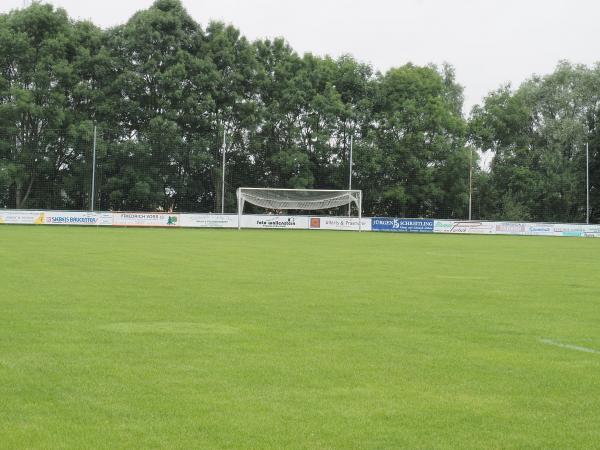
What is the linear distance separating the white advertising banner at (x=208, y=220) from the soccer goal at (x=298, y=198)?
1.95m

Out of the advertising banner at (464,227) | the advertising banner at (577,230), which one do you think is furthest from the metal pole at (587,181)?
the advertising banner at (464,227)

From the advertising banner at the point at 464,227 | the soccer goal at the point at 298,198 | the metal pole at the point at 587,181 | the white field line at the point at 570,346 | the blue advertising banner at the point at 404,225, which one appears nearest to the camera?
the white field line at the point at 570,346

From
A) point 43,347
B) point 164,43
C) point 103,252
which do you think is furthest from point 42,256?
point 164,43

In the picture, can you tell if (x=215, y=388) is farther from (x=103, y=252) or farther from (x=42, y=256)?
(x=103, y=252)

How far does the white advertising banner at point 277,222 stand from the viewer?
193ft

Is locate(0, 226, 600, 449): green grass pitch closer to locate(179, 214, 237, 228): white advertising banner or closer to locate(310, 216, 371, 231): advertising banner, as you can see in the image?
locate(179, 214, 237, 228): white advertising banner

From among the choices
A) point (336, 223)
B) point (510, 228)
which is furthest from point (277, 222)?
point (510, 228)

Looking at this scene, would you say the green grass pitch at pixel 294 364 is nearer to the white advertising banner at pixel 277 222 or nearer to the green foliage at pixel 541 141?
the white advertising banner at pixel 277 222

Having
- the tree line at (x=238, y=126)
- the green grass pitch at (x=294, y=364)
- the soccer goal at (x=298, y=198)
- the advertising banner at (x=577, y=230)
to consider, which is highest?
the tree line at (x=238, y=126)

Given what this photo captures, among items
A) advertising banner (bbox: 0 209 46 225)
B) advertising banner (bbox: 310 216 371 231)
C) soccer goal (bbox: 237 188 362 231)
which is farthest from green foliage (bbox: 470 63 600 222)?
advertising banner (bbox: 0 209 46 225)

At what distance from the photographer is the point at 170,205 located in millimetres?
61938

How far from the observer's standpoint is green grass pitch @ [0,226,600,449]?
5.62 metres

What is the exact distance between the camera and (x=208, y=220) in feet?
191

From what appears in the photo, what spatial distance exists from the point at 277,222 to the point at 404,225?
10.7 metres
